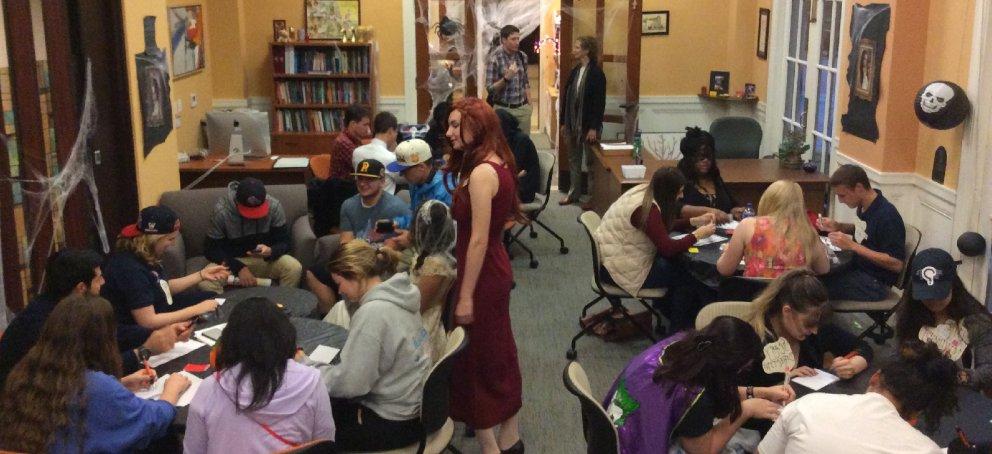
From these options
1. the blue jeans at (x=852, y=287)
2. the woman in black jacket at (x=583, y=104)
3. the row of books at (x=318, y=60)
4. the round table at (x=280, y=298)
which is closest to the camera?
the round table at (x=280, y=298)

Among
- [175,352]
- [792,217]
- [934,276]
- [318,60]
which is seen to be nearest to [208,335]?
[175,352]

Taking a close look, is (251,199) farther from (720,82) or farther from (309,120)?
(720,82)

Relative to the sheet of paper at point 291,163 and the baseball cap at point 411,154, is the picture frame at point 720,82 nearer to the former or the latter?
the sheet of paper at point 291,163

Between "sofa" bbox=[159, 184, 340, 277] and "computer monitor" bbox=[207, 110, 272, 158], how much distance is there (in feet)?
5.44

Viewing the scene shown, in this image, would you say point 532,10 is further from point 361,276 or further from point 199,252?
point 361,276

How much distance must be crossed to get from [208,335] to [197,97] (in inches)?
228

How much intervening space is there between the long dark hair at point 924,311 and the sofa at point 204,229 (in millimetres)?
3215

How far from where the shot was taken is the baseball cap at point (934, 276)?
4062 mm

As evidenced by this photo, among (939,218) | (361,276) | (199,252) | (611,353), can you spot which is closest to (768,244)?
(611,353)

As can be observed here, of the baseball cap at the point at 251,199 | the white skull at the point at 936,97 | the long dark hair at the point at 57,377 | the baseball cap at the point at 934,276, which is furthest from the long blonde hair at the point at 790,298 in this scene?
the baseball cap at the point at 251,199

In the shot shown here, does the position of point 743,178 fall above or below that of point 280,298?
above

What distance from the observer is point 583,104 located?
31.3 ft

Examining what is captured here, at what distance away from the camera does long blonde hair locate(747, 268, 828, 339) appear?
3793 mm

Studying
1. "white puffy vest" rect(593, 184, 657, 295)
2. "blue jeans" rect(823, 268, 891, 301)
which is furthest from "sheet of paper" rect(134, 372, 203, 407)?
"blue jeans" rect(823, 268, 891, 301)
